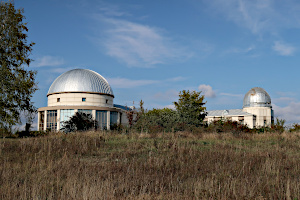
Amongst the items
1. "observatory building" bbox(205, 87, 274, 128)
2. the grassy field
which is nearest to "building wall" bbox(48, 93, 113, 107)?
"observatory building" bbox(205, 87, 274, 128)

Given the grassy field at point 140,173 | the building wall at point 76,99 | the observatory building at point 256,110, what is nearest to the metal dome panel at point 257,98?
the observatory building at point 256,110

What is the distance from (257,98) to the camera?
6750cm

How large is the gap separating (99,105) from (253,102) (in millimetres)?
37274

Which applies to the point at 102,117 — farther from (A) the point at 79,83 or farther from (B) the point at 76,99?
(A) the point at 79,83

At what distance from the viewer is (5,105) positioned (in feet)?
80.6

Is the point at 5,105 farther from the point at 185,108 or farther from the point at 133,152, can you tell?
the point at 185,108

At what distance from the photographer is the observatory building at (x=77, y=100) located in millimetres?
48656

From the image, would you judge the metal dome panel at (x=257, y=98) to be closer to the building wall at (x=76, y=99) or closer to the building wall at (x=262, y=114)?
the building wall at (x=262, y=114)

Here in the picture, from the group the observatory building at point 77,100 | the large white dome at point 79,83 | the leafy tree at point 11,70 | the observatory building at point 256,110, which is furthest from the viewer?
the observatory building at point 256,110

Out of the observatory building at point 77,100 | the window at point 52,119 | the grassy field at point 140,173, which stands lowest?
the grassy field at point 140,173

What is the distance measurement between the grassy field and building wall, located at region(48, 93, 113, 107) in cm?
3376

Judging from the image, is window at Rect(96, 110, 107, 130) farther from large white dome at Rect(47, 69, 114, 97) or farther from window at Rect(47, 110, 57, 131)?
window at Rect(47, 110, 57, 131)

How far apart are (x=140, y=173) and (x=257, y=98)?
63.8 m

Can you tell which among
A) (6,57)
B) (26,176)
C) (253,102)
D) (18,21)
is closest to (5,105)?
(6,57)
